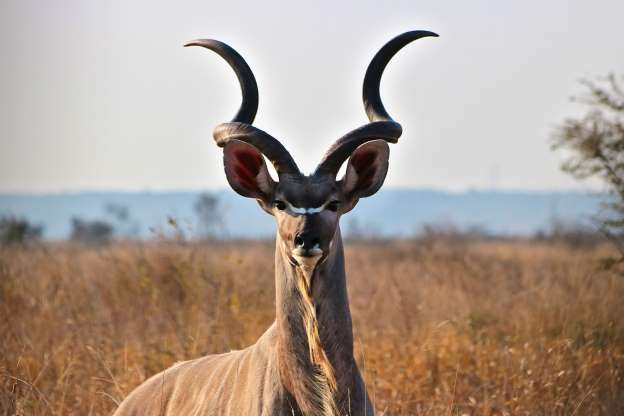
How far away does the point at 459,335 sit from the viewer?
9.87 meters

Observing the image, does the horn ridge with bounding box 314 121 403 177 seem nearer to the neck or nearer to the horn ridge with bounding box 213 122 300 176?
the horn ridge with bounding box 213 122 300 176

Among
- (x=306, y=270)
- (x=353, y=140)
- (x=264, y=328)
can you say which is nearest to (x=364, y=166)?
(x=353, y=140)

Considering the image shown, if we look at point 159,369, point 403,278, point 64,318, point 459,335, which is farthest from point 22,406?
point 403,278

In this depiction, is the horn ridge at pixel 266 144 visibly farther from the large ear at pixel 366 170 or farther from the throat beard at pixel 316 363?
the throat beard at pixel 316 363

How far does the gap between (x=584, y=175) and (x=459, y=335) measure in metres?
3.17

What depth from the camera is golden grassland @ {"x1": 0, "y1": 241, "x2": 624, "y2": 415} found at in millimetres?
7512

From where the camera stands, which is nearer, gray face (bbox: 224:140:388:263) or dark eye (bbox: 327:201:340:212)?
gray face (bbox: 224:140:388:263)

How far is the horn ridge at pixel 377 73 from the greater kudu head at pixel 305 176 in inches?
6.9

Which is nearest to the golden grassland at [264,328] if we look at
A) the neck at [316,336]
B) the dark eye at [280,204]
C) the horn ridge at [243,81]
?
the neck at [316,336]

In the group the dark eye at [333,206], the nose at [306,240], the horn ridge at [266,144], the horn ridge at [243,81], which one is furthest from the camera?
the horn ridge at [243,81]

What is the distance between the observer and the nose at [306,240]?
4926 millimetres

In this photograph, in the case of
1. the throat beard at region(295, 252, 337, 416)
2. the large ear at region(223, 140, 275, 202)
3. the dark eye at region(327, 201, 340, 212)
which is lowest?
the throat beard at region(295, 252, 337, 416)

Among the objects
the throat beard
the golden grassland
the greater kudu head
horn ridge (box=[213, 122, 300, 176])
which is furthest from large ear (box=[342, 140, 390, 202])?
the golden grassland

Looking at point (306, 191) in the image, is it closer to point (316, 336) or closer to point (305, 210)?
point (305, 210)
